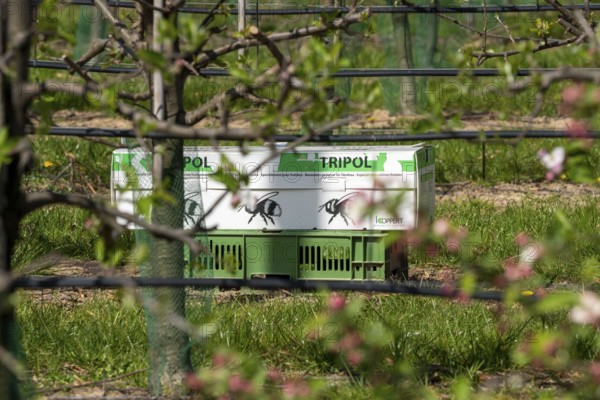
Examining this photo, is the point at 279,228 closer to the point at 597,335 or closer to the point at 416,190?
the point at 416,190

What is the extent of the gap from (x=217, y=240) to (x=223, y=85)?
13.8ft

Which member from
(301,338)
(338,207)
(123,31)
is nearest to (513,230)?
(338,207)

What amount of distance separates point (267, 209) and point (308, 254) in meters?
0.25

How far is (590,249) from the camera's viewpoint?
475 cm

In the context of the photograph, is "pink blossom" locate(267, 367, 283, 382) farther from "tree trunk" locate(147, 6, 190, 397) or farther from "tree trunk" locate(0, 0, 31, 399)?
"tree trunk" locate(0, 0, 31, 399)

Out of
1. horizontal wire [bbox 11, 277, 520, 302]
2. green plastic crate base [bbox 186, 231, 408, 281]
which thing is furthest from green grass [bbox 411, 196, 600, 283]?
horizontal wire [bbox 11, 277, 520, 302]

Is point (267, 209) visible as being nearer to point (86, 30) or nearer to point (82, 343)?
point (82, 343)

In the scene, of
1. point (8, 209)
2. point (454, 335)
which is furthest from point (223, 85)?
point (8, 209)

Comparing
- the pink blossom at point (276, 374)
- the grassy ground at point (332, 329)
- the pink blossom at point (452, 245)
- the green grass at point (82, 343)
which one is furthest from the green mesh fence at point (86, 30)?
the pink blossom at point (276, 374)

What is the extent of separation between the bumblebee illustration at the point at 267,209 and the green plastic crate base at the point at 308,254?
7cm

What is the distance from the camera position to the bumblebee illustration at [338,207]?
4.40 metres

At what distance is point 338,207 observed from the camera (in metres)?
4.41

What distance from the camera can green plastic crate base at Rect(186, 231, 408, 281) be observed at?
14.4 ft

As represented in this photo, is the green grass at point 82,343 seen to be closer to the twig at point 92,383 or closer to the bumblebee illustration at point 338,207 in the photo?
the twig at point 92,383
